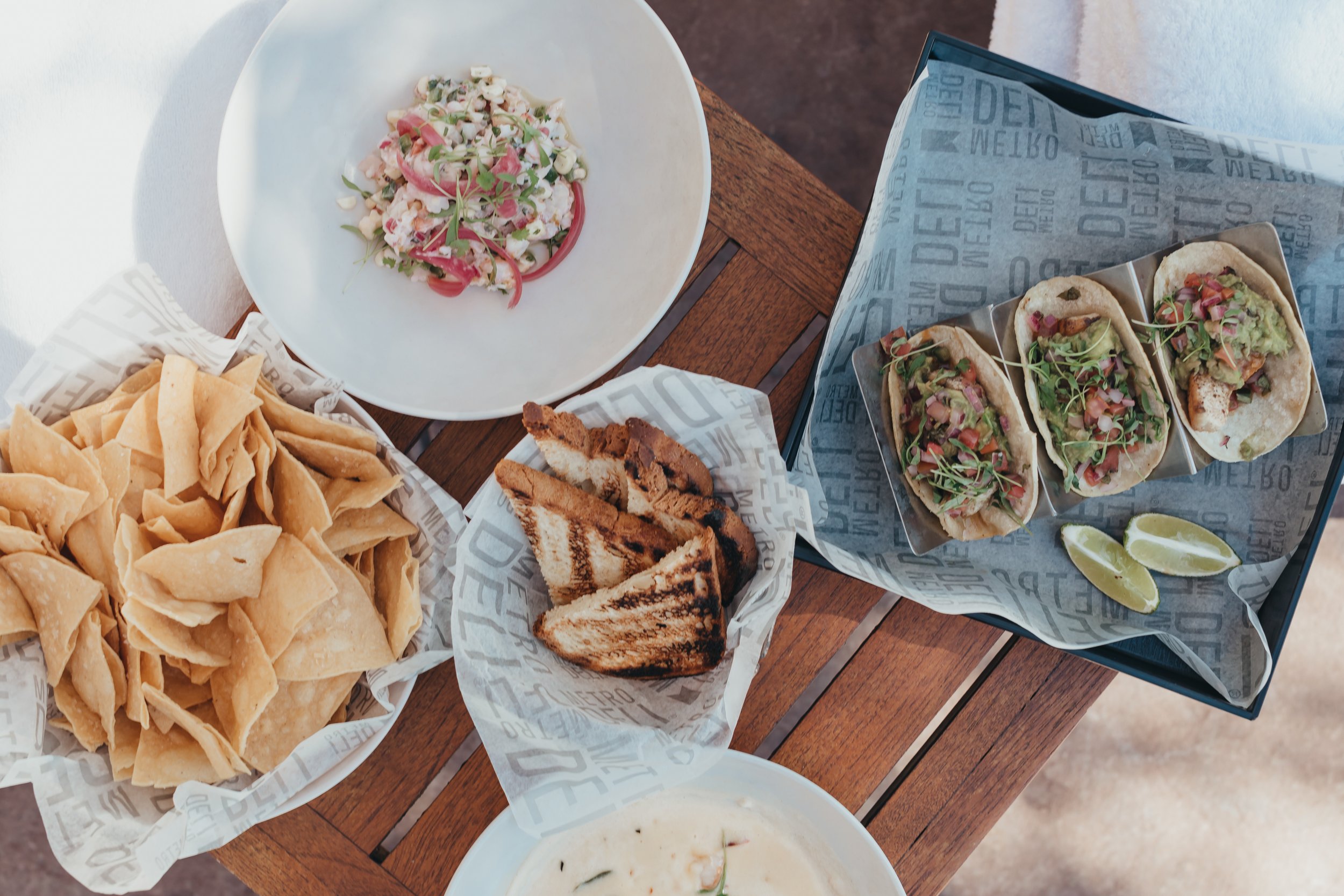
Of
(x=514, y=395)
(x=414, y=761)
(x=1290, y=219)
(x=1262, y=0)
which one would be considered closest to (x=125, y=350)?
(x=514, y=395)

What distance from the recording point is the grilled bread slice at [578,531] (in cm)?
111

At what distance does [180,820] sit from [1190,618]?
55.8 inches

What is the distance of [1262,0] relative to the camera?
1.48 m

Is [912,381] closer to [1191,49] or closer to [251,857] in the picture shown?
[1191,49]

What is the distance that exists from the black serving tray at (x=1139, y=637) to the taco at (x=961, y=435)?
0.51ft

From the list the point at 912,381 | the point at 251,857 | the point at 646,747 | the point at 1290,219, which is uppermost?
the point at 1290,219

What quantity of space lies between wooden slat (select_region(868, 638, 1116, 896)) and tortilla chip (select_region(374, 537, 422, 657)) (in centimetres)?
76

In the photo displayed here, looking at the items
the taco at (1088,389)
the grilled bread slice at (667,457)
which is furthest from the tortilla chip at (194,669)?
the taco at (1088,389)

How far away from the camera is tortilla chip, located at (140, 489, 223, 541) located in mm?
1071

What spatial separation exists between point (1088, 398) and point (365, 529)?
1.07 metres

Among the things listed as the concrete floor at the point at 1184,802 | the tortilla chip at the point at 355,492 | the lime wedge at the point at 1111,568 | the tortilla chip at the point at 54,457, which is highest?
the tortilla chip at the point at 54,457

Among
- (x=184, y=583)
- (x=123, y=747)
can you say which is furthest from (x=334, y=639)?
(x=123, y=747)

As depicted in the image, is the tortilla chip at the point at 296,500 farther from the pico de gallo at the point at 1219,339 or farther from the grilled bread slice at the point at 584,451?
the pico de gallo at the point at 1219,339

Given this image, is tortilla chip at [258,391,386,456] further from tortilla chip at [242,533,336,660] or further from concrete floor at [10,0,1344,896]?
concrete floor at [10,0,1344,896]
